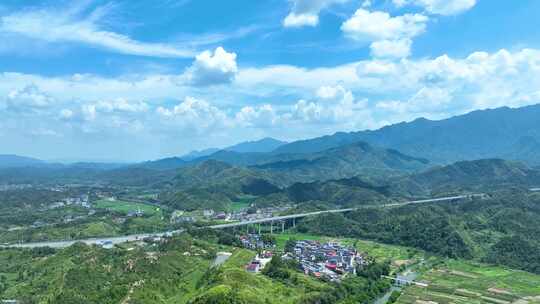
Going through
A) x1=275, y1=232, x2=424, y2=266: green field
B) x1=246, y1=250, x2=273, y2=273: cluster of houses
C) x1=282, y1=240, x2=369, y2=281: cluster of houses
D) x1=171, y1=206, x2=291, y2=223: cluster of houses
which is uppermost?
x1=246, y1=250, x2=273, y2=273: cluster of houses

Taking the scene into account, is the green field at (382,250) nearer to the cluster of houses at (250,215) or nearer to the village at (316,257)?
the village at (316,257)

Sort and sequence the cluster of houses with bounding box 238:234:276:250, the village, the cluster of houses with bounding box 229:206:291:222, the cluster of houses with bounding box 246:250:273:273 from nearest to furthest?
the cluster of houses with bounding box 246:250:273:273, the village, the cluster of houses with bounding box 238:234:276:250, the cluster of houses with bounding box 229:206:291:222

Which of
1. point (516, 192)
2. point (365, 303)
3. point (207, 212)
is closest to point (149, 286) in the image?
point (365, 303)

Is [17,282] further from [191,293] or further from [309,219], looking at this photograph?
[309,219]

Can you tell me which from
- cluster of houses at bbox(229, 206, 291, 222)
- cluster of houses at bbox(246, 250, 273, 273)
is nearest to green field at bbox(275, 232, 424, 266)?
cluster of houses at bbox(246, 250, 273, 273)

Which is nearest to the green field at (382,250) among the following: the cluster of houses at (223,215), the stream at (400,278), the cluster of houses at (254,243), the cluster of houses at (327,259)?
the cluster of houses at (254,243)

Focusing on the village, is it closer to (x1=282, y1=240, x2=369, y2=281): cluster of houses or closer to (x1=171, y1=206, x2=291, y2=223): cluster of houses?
(x1=282, y1=240, x2=369, y2=281): cluster of houses

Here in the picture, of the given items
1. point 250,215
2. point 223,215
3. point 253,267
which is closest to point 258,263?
point 253,267

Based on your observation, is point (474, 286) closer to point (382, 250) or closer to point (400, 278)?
point (400, 278)
